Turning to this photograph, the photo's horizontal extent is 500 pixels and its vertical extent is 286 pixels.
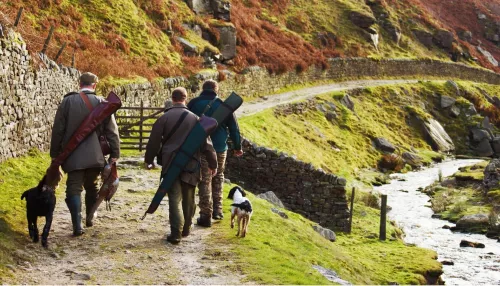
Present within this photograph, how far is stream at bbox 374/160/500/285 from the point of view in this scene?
688 inches

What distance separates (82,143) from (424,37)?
63.4 metres

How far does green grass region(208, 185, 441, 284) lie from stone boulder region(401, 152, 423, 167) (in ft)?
55.0

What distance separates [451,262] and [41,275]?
13.6m

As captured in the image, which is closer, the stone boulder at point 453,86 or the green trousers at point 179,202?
the green trousers at point 179,202

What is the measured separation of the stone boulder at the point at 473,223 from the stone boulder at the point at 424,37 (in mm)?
46683

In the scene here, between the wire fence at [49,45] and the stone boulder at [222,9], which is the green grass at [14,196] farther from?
the stone boulder at [222,9]

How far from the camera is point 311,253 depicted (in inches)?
486

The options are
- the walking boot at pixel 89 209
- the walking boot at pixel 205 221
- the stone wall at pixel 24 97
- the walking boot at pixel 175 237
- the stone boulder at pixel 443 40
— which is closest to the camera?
the walking boot at pixel 175 237

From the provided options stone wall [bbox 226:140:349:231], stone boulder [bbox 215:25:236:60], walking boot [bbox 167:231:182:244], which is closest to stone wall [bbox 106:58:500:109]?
stone boulder [bbox 215:25:236:60]

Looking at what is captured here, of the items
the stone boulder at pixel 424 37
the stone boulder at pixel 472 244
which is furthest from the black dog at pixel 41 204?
the stone boulder at pixel 424 37

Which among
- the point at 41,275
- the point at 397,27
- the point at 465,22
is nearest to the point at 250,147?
the point at 41,275

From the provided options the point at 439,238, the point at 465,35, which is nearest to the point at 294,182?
the point at 439,238

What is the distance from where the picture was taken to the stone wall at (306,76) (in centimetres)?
2741

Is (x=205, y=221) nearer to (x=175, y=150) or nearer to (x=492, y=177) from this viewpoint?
(x=175, y=150)
